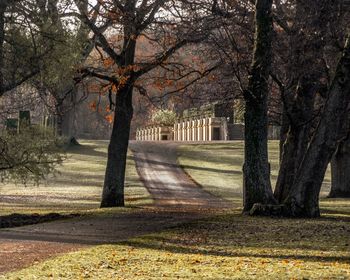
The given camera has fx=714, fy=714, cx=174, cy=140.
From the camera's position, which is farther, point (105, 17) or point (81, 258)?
point (105, 17)

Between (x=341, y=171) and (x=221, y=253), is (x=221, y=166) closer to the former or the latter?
(x=341, y=171)

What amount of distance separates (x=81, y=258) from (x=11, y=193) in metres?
26.2

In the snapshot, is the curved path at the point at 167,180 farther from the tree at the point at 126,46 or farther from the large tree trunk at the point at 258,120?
the large tree trunk at the point at 258,120

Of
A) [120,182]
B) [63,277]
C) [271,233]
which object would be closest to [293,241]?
[271,233]

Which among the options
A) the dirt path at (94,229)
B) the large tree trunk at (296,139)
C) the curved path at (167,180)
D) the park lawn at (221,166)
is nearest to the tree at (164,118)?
the curved path at (167,180)

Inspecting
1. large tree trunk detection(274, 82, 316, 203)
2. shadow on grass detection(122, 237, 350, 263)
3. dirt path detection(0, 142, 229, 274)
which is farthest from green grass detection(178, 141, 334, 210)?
shadow on grass detection(122, 237, 350, 263)

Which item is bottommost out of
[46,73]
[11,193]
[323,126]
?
[11,193]

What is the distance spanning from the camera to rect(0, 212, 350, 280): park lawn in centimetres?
1037

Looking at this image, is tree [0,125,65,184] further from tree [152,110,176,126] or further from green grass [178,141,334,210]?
tree [152,110,176,126]

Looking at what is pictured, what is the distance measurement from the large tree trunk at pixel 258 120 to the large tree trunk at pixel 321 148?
52.9 inches

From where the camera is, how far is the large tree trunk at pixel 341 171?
3241 centimetres

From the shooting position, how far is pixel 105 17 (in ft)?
79.5

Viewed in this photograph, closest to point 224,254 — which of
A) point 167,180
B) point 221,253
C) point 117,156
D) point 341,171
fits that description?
point 221,253

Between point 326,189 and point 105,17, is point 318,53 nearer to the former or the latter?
point 105,17
